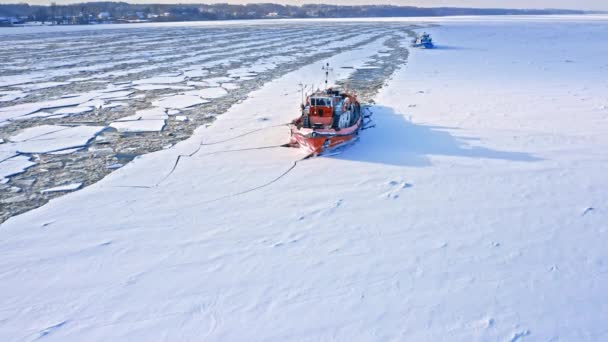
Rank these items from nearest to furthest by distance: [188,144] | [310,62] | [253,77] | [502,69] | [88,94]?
[188,144] → [88,94] → [253,77] → [502,69] → [310,62]

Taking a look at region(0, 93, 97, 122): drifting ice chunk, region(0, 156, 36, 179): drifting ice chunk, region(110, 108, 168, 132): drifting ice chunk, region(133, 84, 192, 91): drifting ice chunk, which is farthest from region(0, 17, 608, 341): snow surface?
region(133, 84, 192, 91): drifting ice chunk

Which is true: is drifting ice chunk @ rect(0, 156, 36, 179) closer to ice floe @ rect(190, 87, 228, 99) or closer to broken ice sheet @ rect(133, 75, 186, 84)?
ice floe @ rect(190, 87, 228, 99)

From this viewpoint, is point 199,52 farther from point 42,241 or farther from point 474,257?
point 474,257

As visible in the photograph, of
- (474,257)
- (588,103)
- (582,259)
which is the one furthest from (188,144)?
(588,103)

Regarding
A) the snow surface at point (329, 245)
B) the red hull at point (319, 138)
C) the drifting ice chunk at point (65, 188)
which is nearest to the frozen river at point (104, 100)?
the drifting ice chunk at point (65, 188)

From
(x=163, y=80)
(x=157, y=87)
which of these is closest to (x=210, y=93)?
(x=157, y=87)

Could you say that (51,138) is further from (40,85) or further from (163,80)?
(163,80)
